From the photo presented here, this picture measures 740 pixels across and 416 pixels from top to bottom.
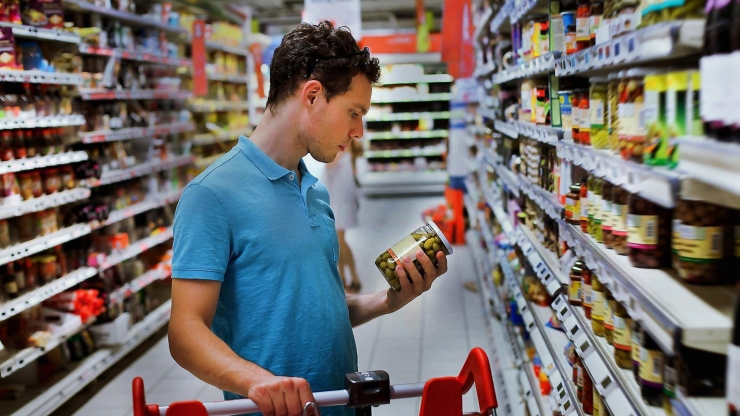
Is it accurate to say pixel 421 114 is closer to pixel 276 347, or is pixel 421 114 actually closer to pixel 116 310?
pixel 116 310

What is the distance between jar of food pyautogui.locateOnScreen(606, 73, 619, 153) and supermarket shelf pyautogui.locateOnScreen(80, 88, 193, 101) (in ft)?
12.3

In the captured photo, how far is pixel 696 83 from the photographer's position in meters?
1.24

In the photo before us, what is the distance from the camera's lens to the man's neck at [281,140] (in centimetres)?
190

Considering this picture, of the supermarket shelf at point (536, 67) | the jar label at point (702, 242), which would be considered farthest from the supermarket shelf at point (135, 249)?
the jar label at point (702, 242)

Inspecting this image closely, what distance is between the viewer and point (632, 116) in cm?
158

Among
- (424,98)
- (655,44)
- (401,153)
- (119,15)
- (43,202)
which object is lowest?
(401,153)

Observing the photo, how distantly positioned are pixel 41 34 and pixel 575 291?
3286 millimetres

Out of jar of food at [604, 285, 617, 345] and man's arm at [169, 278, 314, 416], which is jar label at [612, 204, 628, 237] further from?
man's arm at [169, 278, 314, 416]

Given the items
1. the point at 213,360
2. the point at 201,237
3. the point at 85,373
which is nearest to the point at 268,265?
the point at 201,237

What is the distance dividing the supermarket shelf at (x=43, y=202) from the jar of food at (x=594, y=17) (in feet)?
9.87

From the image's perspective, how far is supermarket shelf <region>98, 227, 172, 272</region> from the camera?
15.5ft

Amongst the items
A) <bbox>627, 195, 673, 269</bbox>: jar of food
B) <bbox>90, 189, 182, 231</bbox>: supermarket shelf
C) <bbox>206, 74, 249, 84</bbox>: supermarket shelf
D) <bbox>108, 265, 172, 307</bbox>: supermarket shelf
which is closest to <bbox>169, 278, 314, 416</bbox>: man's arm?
<bbox>627, 195, 673, 269</bbox>: jar of food

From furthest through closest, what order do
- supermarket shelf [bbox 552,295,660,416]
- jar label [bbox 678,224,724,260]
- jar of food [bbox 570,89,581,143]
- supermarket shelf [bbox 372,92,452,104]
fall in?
1. supermarket shelf [bbox 372,92,452,104]
2. jar of food [bbox 570,89,581,143]
3. supermarket shelf [bbox 552,295,660,416]
4. jar label [bbox 678,224,724,260]

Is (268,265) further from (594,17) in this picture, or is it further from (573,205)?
(594,17)
